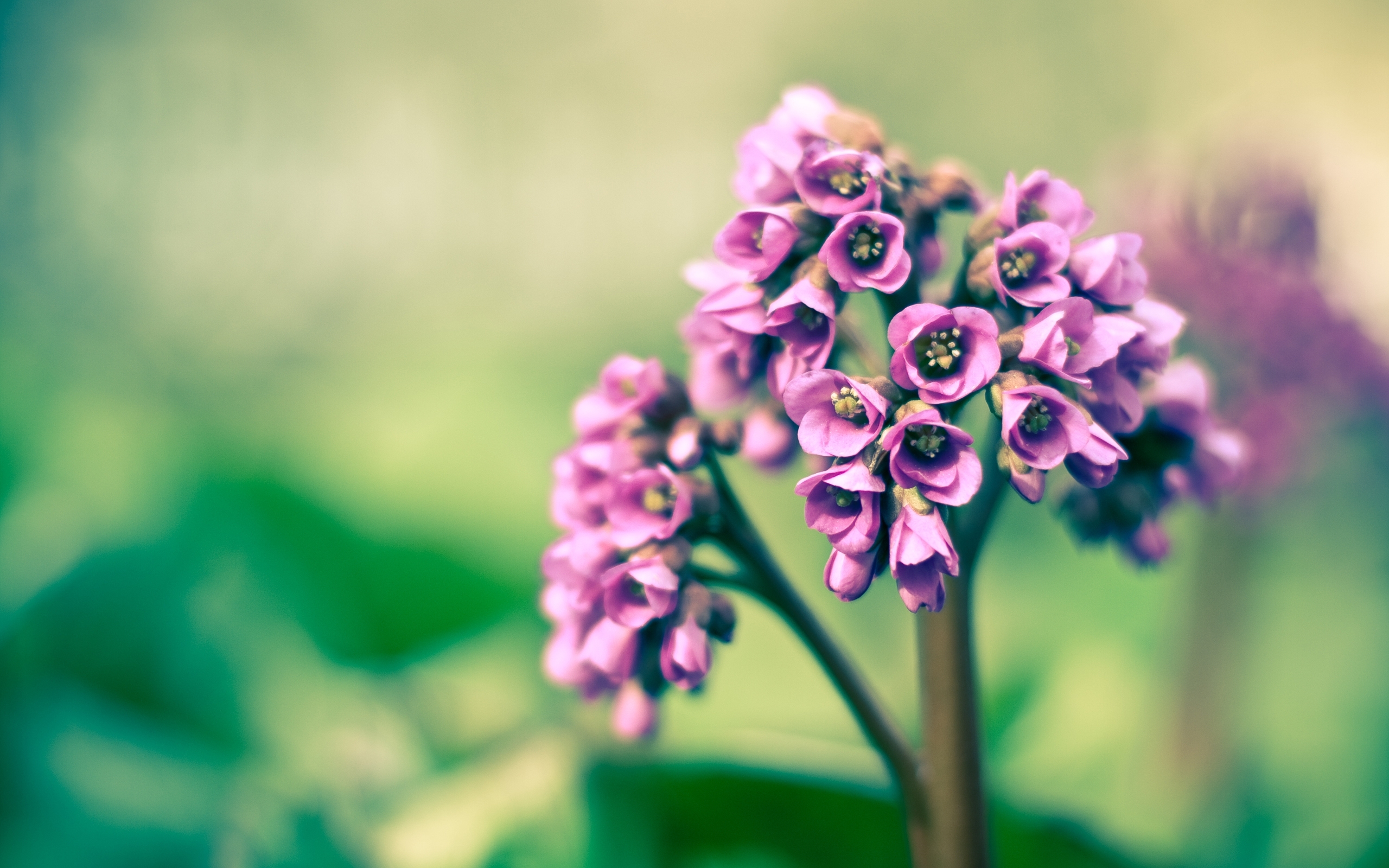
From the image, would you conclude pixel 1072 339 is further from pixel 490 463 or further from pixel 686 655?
pixel 490 463

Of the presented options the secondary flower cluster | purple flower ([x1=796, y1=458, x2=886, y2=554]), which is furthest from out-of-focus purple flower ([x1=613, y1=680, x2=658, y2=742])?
purple flower ([x1=796, y1=458, x2=886, y2=554])

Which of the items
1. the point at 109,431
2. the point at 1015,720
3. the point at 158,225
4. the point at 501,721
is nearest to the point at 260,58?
the point at 158,225

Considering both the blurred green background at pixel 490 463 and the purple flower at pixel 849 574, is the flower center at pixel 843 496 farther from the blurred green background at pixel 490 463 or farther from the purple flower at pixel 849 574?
the blurred green background at pixel 490 463

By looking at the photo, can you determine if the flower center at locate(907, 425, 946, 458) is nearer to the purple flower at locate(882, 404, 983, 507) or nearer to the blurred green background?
the purple flower at locate(882, 404, 983, 507)

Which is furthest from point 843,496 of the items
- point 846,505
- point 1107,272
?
point 1107,272

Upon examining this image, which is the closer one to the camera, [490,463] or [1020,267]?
[1020,267]

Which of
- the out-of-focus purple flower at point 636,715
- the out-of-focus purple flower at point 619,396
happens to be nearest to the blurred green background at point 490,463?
the out-of-focus purple flower at point 636,715

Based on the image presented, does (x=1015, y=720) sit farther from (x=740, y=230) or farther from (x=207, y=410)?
(x=207, y=410)
